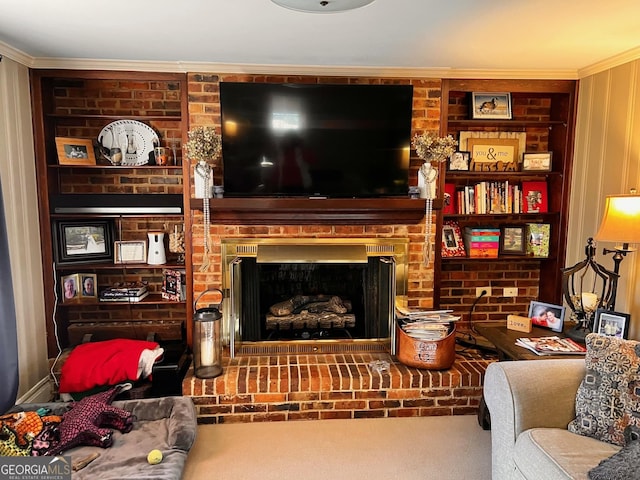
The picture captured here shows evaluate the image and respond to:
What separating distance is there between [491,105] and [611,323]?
1.81m

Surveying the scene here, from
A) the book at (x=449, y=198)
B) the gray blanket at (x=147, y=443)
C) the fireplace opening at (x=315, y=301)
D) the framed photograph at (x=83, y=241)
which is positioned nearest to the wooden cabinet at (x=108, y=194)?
the framed photograph at (x=83, y=241)

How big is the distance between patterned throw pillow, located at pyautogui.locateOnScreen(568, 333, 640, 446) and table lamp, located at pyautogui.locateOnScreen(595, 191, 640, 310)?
72 centimetres

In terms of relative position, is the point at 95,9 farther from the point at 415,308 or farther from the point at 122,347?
the point at 415,308

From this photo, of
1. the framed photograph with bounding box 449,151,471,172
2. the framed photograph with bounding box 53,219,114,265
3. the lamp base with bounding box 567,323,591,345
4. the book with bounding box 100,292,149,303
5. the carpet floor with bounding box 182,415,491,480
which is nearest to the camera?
the carpet floor with bounding box 182,415,491,480

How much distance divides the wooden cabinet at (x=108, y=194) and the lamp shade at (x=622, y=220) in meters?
2.67

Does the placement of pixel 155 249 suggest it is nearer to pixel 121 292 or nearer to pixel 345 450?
pixel 121 292

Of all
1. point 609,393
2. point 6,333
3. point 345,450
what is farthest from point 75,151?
point 609,393

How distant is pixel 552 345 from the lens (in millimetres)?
2387

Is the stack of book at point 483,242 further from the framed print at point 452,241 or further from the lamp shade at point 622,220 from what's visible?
the lamp shade at point 622,220

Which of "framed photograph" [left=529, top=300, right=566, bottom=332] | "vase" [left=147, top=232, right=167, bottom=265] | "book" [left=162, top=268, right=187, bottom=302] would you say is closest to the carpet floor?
"framed photograph" [left=529, top=300, right=566, bottom=332]

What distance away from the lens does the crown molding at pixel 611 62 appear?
268 centimetres

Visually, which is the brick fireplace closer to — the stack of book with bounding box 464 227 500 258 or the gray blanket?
the gray blanket

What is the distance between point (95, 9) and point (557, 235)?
342 centimetres

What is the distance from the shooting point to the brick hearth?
9.04 ft
